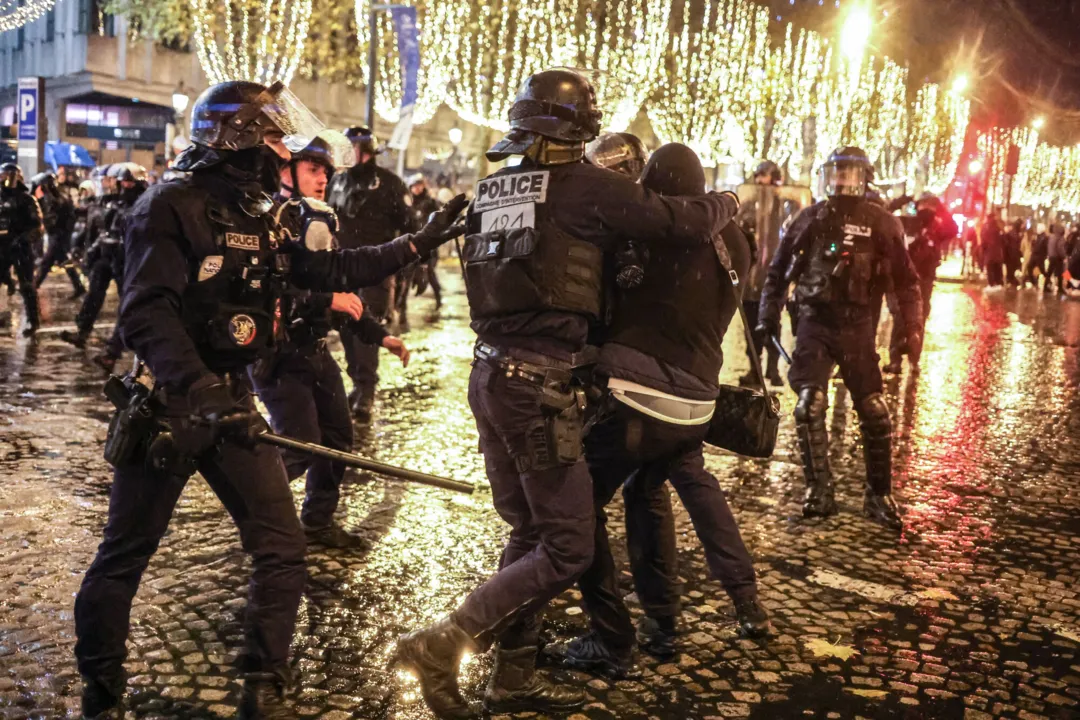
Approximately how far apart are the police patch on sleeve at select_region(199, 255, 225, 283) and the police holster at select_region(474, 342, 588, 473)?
94 cm

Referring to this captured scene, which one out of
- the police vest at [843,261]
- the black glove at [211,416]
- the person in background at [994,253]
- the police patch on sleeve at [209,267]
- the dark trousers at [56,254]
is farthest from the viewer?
the person in background at [994,253]

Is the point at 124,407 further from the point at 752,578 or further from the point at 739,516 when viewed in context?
the point at 739,516

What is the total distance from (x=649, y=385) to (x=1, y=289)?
1640cm

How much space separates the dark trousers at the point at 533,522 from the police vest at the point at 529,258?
204 millimetres

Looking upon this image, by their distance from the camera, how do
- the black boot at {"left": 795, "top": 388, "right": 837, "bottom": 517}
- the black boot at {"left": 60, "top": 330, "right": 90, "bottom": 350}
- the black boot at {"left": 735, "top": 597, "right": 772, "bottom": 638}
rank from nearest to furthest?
the black boot at {"left": 735, "top": 597, "right": 772, "bottom": 638} < the black boot at {"left": 795, "top": 388, "right": 837, "bottom": 517} < the black boot at {"left": 60, "top": 330, "right": 90, "bottom": 350}

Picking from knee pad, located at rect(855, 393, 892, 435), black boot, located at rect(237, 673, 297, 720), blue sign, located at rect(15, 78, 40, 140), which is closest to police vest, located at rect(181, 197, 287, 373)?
black boot, located at rect(237, 673, 297, 720)

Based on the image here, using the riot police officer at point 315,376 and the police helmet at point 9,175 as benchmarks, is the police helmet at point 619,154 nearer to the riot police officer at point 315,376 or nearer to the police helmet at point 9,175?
the riot police officer at point 315,376

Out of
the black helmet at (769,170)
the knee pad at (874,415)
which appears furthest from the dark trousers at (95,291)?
the knee pad at (874,415)

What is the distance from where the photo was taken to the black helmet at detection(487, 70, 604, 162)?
149 inches

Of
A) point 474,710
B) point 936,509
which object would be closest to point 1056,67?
point 936,509

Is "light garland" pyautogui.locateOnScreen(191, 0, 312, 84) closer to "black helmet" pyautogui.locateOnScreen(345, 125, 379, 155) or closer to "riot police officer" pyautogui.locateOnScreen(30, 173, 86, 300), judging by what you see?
"riot police officer" pyautogui.locateOnScreen(30, 173, 86, 300)

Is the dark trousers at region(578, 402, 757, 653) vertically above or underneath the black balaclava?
underneath

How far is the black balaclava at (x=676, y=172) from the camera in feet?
14.1

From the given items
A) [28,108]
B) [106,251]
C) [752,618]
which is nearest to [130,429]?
[752,618]
